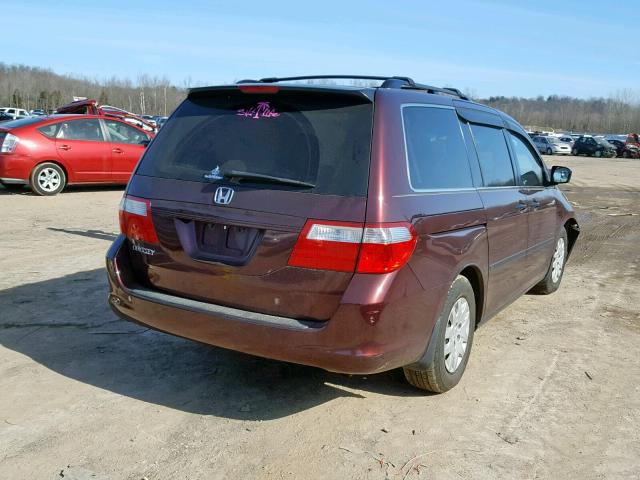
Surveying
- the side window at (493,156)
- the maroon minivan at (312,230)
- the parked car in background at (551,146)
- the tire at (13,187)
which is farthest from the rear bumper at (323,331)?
the parked car in background at (551,146)

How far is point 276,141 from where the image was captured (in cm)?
344

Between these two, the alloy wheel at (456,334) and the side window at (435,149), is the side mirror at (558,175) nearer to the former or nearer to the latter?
the side window at (435,149)

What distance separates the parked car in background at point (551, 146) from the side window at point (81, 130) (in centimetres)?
4095

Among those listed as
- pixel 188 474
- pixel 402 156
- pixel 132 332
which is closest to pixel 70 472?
pixel 188 474

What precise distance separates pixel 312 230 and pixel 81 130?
10700 mm

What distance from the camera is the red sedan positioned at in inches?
458

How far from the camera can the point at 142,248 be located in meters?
3.77

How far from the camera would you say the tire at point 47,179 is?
11875mm

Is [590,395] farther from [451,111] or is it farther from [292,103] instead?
[292,103]

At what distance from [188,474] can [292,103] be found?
6.62 ft

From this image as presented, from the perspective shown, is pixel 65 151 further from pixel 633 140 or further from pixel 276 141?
pixel 633 140

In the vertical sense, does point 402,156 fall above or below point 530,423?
above

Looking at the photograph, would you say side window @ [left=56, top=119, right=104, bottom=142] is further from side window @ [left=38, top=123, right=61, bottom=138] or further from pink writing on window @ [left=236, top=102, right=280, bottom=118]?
pink writing on window @ [left=236, top=102, right=280, bottom=118]

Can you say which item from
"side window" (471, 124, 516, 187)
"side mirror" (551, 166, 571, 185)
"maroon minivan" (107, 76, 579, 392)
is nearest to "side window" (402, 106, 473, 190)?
"maroon minivan" (107, 76, 579, 392)
